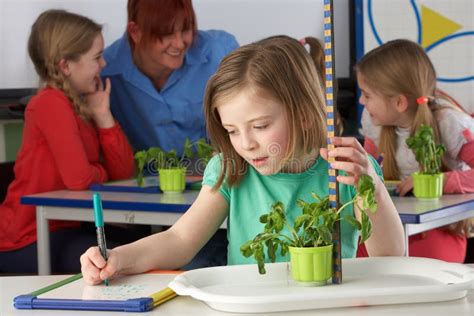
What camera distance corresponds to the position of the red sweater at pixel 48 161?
11.3 feet

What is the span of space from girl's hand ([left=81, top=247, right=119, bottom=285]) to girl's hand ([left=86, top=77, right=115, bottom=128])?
2.11 metres

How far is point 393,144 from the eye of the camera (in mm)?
3510

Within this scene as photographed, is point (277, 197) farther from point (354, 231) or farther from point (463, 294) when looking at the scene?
point (463, 294)

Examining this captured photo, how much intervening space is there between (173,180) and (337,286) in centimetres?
173

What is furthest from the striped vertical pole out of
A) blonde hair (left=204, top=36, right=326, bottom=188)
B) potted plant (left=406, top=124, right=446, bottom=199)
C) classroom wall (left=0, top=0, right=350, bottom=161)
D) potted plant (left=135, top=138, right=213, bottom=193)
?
classroom wall (left=0, top=0, right=350, bottom=161)

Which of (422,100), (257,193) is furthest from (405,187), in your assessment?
(257,193)

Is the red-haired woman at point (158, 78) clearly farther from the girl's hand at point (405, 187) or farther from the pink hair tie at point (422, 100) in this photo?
the girl's hand at point (405, 187)

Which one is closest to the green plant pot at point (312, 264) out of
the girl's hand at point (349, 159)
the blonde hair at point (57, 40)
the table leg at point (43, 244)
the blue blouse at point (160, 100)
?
the girl's hand at point (349, 159)

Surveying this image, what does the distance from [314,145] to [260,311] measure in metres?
0.55

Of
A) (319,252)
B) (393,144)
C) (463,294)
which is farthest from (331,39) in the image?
(393,144)

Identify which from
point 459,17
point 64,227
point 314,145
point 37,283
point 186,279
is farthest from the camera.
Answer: point 459,17

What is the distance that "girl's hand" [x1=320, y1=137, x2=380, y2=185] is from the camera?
1515 mm

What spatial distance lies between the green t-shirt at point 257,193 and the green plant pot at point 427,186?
109cm

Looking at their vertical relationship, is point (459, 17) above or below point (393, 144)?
above
